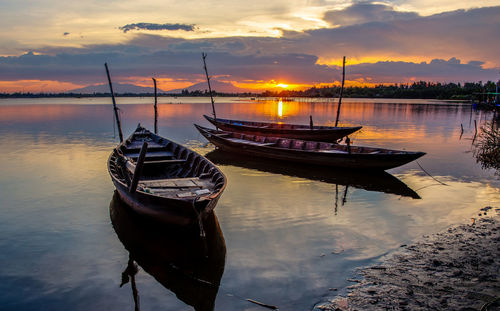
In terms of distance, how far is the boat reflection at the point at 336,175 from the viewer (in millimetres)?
12906

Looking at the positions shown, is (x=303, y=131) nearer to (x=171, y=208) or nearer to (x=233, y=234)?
(x=233, y=234)

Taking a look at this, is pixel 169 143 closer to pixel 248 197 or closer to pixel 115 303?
pixel 248 197

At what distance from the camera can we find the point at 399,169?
16.0 metres

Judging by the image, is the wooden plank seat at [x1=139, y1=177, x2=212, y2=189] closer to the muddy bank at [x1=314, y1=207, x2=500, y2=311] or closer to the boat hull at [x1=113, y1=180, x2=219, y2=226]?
the boat hull at [x1=113, y1=180, x2=219, y2=226]

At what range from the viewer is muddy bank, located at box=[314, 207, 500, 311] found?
512cm

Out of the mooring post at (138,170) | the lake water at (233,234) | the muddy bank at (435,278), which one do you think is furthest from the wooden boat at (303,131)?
A: the mooring post at (138,170)

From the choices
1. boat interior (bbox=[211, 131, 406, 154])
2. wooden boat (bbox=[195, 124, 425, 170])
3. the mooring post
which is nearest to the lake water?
wooden boat (bbox=[195, 124, 425, 170])

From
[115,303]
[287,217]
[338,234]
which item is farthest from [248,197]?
[115,303]

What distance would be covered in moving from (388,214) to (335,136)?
1119 cm

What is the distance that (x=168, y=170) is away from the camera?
12.9 meters

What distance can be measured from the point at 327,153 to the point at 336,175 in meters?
1.08

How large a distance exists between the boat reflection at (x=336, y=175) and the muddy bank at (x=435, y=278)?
14.6 ft

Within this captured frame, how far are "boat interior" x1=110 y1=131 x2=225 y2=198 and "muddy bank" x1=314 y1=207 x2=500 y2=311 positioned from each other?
3917 mm

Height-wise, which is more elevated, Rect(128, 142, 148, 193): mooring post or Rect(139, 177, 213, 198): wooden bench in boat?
Rect(128, 142, 148, 193): mooring post
